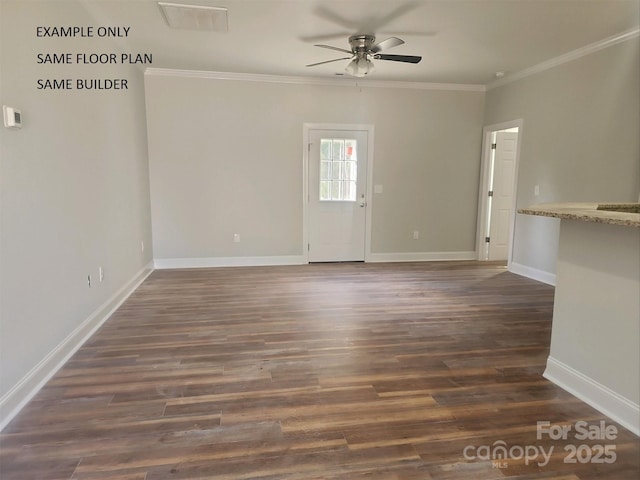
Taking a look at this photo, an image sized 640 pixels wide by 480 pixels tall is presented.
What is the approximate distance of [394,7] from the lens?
10.8 ft

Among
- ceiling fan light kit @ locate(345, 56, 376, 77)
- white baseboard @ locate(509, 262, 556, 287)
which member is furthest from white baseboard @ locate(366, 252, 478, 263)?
ceiling fan light kit @ locate(345, 56, 376, 77)

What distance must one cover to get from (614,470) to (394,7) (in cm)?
334

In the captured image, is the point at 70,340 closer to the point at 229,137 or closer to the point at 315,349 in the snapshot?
the point at 315,349

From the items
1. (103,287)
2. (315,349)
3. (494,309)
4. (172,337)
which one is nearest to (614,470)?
(315,349)

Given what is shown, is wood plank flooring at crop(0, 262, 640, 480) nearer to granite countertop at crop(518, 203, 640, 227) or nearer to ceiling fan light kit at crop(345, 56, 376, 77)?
granite countertop at crop(518, 203, 640, 227)

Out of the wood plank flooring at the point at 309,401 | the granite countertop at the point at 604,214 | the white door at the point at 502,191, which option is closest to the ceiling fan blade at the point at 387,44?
the granite countertop at the point at 604,214

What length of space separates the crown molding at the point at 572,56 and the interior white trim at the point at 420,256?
100 inches

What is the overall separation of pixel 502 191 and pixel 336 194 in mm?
2586

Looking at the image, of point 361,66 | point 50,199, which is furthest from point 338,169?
point 50,199

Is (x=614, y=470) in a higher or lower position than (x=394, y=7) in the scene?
lower

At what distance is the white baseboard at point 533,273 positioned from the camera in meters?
4.87

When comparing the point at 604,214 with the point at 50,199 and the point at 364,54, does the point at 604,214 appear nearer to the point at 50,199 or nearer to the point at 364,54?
the point at 364,54

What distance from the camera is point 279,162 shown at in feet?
18.8

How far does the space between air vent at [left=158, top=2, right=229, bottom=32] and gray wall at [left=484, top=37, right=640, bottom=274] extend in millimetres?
3750
